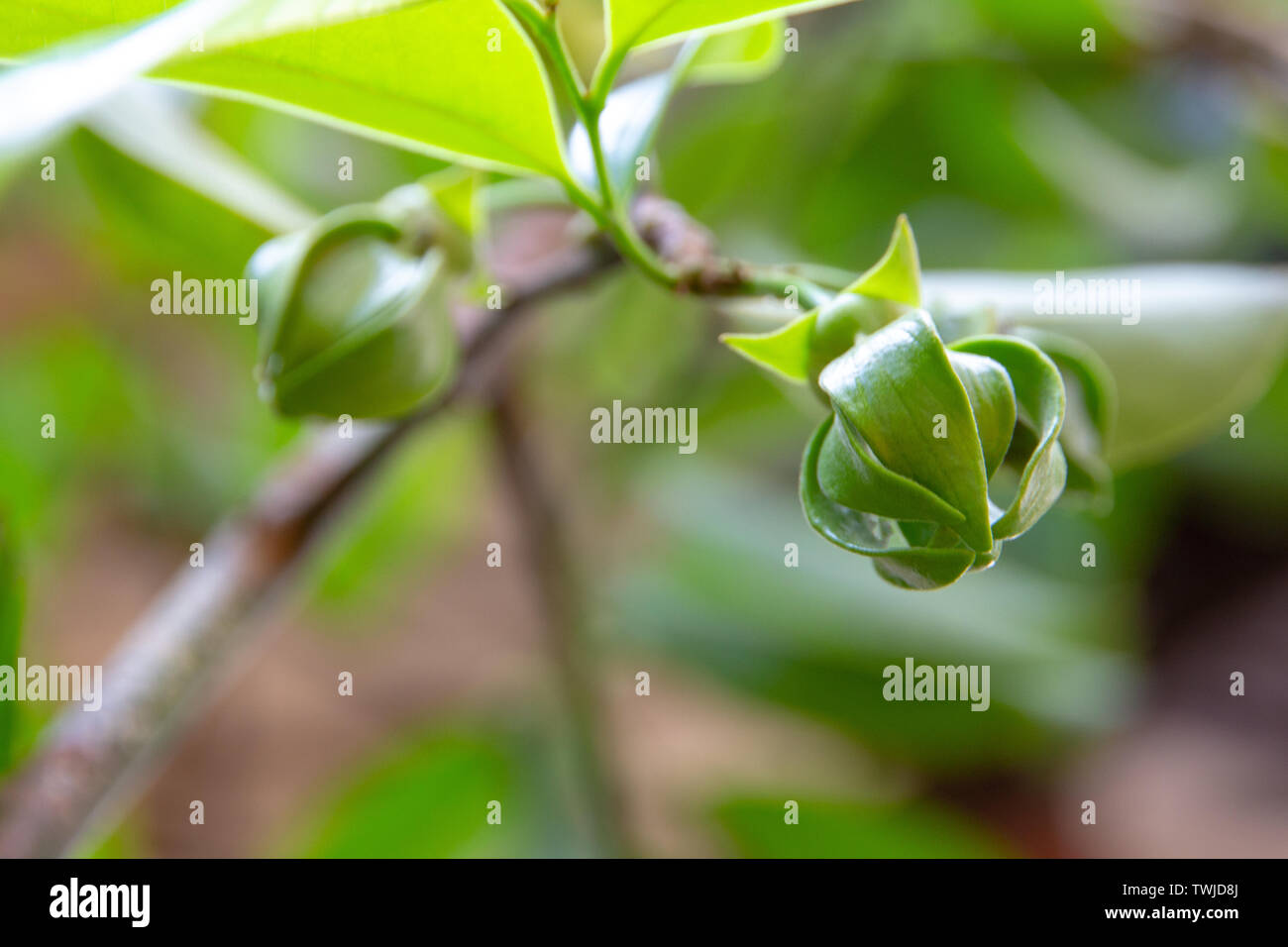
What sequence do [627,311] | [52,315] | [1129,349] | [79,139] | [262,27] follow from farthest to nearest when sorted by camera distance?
[52,315], [627,311], [79,139], [1129,349], [262,27]

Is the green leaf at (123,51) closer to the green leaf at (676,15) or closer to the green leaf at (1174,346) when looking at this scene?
the green leaf at (676,15)

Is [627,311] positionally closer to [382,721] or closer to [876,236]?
[876,236]

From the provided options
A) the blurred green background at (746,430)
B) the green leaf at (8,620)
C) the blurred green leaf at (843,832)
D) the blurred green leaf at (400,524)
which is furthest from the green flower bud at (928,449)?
the blurred green leaf at (843,832)

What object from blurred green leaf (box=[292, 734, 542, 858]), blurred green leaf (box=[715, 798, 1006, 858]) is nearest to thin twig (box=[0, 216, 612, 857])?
blurred green leaf (box=[292, 734, 542, 858])

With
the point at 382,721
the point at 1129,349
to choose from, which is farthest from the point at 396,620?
the point at 1129,349

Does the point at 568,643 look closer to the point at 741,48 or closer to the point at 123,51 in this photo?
the point at 741,48

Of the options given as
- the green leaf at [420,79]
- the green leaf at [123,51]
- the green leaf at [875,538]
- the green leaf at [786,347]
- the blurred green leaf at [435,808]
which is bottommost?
the blurred green leaf at [435,808]

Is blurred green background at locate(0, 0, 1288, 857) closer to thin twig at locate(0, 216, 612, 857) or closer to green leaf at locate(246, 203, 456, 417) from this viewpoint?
thin twig at locate(0, 216, 612, 857)
